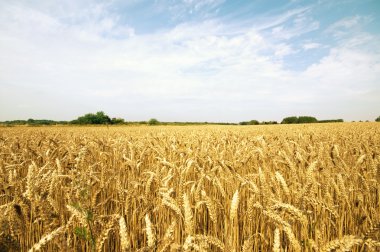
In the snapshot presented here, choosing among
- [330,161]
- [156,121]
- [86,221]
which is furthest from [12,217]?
[156,121]

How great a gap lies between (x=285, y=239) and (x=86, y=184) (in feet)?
6.21

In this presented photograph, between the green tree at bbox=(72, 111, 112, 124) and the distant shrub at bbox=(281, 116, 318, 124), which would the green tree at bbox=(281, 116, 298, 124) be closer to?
the distant shrub at bbox=(281, 116, 318, 124)

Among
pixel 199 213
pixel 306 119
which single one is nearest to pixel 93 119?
pixel 306 119

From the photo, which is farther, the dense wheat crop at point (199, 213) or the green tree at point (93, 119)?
the green tree at point (93, 119)

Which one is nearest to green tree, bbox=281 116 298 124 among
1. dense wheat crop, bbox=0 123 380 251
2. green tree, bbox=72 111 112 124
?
green tree, bbox=72 111 112 124

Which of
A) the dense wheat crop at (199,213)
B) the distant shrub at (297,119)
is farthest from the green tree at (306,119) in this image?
the dense wheat crop at (199,213)

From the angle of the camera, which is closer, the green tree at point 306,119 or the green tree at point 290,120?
the green tree at point 306,119

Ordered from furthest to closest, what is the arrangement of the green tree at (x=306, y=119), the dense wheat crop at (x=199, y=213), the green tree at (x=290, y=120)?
the green tree at (x=290, y=120), the green tree at (x=306, y=119), the dense wheat crop at (x=199, y=213)

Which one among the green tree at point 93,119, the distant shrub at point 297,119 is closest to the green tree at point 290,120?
the distant shrub at point 297,119

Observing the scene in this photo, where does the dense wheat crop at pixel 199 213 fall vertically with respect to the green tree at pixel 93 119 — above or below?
below

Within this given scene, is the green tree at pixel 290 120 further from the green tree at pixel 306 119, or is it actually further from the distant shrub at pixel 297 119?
the green tree at pixel 306 119

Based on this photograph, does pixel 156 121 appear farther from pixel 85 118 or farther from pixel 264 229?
pixel 264 229

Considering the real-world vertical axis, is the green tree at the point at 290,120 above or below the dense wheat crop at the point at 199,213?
above

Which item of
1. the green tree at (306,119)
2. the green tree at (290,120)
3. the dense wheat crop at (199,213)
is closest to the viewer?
the dense wheat crop at (199,213)
